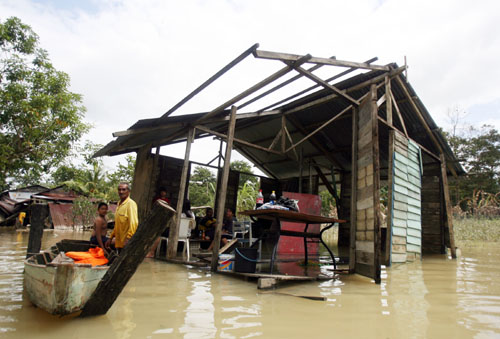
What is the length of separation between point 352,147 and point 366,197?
3.26 ft

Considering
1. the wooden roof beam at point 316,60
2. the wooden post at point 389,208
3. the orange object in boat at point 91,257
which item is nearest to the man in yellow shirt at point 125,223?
the orange object in boat at point 91,257

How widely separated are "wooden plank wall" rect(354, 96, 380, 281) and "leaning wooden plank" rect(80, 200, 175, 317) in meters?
3.39

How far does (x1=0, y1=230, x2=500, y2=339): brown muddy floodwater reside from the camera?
2.33 meters

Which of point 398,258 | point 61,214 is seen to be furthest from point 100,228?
point 61,214

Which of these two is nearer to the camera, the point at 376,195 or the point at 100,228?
the point at 100,228

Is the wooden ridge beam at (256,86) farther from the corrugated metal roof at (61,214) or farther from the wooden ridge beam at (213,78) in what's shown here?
the corrugated metal roof at (61,214)

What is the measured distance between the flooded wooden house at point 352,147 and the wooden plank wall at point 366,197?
0.06 ft

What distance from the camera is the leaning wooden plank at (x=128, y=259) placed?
259cm

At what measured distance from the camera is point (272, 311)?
2.89 meters

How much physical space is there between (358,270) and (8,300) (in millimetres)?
4771

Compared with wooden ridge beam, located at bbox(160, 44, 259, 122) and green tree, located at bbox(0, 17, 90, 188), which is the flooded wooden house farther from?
green tree, located at bbox(0, 17, 90, 188)

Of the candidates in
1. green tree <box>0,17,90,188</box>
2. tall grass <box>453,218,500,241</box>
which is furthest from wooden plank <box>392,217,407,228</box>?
green tree <box>0,17,90,188</box>

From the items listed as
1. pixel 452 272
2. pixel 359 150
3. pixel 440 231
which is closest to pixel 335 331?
pixel 359 150

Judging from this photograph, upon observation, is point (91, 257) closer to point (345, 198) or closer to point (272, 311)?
point (272, 311)
